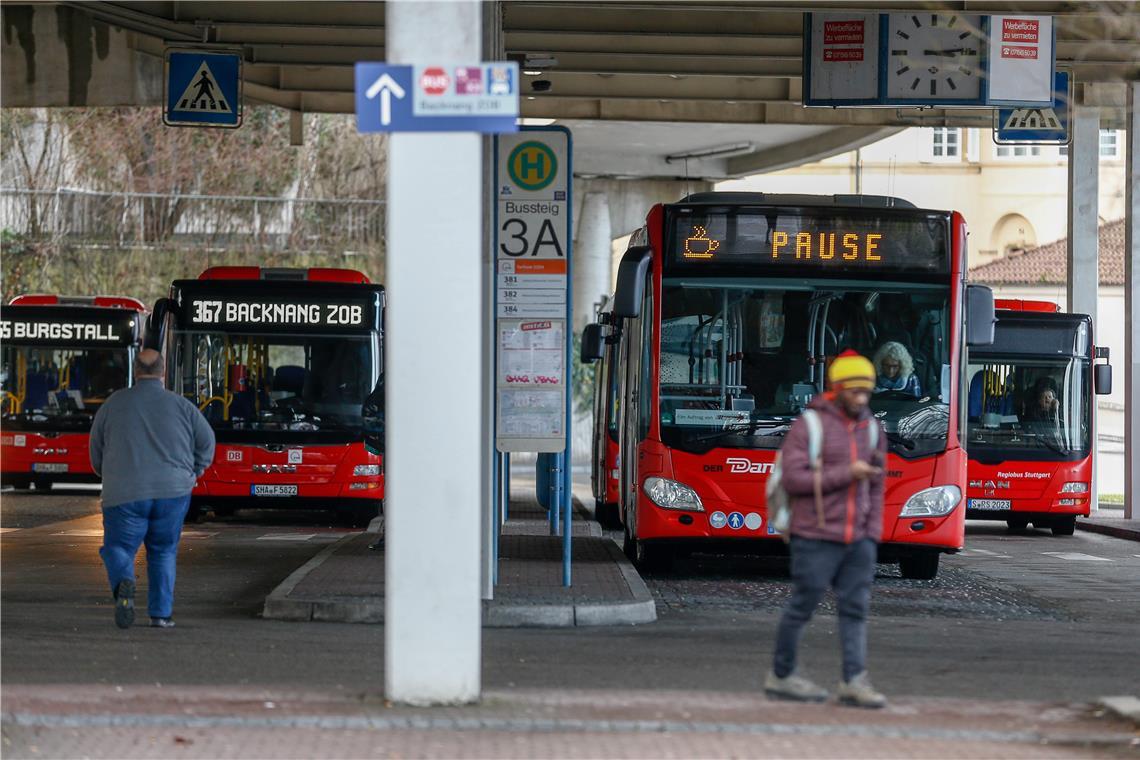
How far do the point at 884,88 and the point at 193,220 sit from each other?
32.8 metres

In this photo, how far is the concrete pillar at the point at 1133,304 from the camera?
2422cm

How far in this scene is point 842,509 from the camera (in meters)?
8.21

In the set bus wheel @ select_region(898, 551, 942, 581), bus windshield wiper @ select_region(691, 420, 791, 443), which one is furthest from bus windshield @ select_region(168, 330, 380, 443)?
bus wheel @ select_region(898, 551, 942, 581)

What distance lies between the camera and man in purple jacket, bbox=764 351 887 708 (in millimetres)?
8172

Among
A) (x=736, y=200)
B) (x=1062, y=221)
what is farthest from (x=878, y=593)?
(x=1062, y=221)

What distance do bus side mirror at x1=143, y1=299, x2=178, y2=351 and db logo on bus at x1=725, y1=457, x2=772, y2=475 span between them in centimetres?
871

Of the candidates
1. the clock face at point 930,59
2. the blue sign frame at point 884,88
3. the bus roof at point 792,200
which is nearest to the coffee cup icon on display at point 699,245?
the bus roof at point 792,200

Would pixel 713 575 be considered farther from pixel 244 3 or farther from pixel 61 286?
pixel 61 286

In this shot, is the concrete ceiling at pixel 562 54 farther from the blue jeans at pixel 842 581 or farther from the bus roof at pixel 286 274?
the blue jeans at pixel 842 581

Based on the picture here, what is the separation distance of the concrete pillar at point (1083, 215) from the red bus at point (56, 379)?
1508cm

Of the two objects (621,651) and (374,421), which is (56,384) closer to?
(374,421)

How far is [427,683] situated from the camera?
8008 millimetres

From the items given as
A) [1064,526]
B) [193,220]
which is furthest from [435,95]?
[193,220]

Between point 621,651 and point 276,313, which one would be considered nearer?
point 621,651
